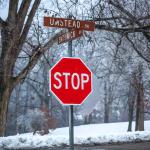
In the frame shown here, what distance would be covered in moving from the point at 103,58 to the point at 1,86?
73.2 feet

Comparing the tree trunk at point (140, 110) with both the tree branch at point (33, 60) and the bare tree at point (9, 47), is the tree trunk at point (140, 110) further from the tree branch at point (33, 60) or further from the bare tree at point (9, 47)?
the bare tree at point (9, 47)

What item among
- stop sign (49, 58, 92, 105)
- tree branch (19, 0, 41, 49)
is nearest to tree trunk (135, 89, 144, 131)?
tree branch (19, 0, 41, 49)

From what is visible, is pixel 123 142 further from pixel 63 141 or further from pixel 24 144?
pixel 24 144

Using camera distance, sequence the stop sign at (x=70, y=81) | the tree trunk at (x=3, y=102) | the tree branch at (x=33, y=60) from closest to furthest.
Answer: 1. the stop sign at (x=70, y=81)
2. the tree trunk at (x=3, y=102)
3. the tree branch at (x=33, y=60)

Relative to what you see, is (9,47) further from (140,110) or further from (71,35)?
(140,110)

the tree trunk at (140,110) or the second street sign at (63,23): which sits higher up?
the second street sign at (63,23)

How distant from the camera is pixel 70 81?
7.93m

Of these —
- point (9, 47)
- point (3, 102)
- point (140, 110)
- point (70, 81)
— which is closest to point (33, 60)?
point (9, 47)

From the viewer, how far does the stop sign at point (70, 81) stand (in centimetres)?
780

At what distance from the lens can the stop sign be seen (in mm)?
7805

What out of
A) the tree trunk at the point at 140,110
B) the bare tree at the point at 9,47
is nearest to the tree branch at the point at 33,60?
the bare tree at the point at 9,47

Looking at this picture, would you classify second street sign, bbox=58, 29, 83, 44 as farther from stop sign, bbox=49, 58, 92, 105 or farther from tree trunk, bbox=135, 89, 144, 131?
tree trunk, bbox=135, 89, 144, 131

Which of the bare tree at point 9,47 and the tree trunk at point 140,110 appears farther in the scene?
the tree trunk at point 140,110

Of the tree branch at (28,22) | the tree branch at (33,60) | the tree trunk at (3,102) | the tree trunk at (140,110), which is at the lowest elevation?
the tree trunk at (140,110)
